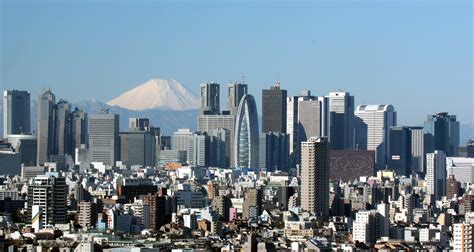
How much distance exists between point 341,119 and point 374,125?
1.88 m

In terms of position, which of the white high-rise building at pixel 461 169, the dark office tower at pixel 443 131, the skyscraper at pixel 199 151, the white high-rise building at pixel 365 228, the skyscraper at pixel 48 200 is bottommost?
the white high-rise building at pixel 365 228

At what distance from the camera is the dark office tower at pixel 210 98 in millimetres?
73688

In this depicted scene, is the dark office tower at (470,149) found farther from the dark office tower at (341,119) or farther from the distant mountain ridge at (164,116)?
the distant mountain ridge at (164,116)

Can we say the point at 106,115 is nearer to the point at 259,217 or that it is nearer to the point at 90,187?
the point at 90,187

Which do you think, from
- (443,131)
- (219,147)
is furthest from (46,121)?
(443,131)

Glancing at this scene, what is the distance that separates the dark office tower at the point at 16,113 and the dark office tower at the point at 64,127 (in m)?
1.40

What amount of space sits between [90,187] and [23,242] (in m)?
20.1

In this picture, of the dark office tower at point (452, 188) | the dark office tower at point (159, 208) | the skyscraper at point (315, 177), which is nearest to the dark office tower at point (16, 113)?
the dark office tower at point (452, 188)

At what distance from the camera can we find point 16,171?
5666 cm

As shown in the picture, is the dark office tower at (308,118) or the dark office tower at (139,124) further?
the dark office tower at (139,124)

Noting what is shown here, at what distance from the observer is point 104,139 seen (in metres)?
66.8

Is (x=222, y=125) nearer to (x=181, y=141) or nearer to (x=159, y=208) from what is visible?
(x=181, y=141)

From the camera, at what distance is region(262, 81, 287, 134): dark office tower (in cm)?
6912

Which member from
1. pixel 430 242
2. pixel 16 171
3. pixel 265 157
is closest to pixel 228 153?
pixel 265 157
